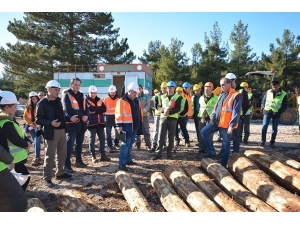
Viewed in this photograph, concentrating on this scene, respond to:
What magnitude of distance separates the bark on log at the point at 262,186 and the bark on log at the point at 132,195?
5.54ft

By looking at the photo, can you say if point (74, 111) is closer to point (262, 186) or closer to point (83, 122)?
point (83, 122)

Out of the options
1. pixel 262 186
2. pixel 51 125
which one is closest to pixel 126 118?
pixel 51 125

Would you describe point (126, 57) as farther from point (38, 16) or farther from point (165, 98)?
point (165, 98)

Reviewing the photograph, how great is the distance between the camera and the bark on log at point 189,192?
11.5 ft

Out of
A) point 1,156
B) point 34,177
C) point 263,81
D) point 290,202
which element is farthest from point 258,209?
point 263,81

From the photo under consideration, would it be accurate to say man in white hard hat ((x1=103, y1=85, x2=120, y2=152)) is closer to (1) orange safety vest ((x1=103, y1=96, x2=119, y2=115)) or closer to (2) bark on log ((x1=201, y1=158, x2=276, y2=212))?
(1) orange safety vest ((x1=103, y1=96, x2=119, y2=115))

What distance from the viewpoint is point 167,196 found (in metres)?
4.02

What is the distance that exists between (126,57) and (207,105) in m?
21.9

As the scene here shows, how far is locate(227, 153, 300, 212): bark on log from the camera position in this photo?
3482 millimetres

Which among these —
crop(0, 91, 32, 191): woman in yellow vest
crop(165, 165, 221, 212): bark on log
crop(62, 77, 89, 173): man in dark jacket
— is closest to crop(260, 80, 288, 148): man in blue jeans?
crop(165, 165, 221, 212): bark on log

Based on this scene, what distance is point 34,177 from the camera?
5.50 meters

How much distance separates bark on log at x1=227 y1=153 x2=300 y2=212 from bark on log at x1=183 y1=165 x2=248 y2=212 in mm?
484

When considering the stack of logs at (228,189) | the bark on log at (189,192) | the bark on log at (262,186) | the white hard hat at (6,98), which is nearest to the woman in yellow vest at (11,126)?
the white hard hat at (6,98)
